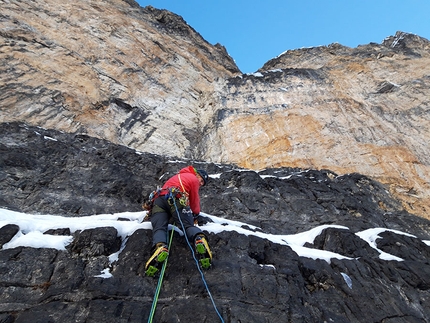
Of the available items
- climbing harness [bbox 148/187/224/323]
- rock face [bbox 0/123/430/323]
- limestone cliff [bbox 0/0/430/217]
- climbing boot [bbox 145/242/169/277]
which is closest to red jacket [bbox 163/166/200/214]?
climbing harness [bbox 148/187/224/323]

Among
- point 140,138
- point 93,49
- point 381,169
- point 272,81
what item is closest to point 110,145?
point 140,138

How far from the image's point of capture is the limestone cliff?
19797 millimetres

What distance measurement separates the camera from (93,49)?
977 inches

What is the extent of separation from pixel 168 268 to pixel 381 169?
58.0 feet

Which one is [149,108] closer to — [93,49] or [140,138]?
[140,138]

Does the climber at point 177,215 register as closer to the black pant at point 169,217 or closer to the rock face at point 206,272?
the black pant at point 169,217

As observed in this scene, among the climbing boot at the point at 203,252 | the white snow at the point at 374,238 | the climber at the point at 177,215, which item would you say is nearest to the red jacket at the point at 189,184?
the climber at the point at 177,215

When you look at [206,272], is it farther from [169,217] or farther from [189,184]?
[189,184]

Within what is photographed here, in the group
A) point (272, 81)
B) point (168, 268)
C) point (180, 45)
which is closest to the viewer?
point (168, 268)

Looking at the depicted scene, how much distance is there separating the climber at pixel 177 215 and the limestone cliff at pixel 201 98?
43.0 feet

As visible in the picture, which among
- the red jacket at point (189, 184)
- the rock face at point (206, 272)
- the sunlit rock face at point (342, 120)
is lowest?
the rock face at point (206, 272)

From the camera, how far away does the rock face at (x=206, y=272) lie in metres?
5.14

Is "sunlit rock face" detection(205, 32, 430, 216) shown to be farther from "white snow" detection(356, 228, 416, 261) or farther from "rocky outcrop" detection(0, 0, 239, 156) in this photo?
"white snow" detection(356, 228, 416, 261)

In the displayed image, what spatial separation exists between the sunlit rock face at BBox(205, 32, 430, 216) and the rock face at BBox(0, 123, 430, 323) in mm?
9535
